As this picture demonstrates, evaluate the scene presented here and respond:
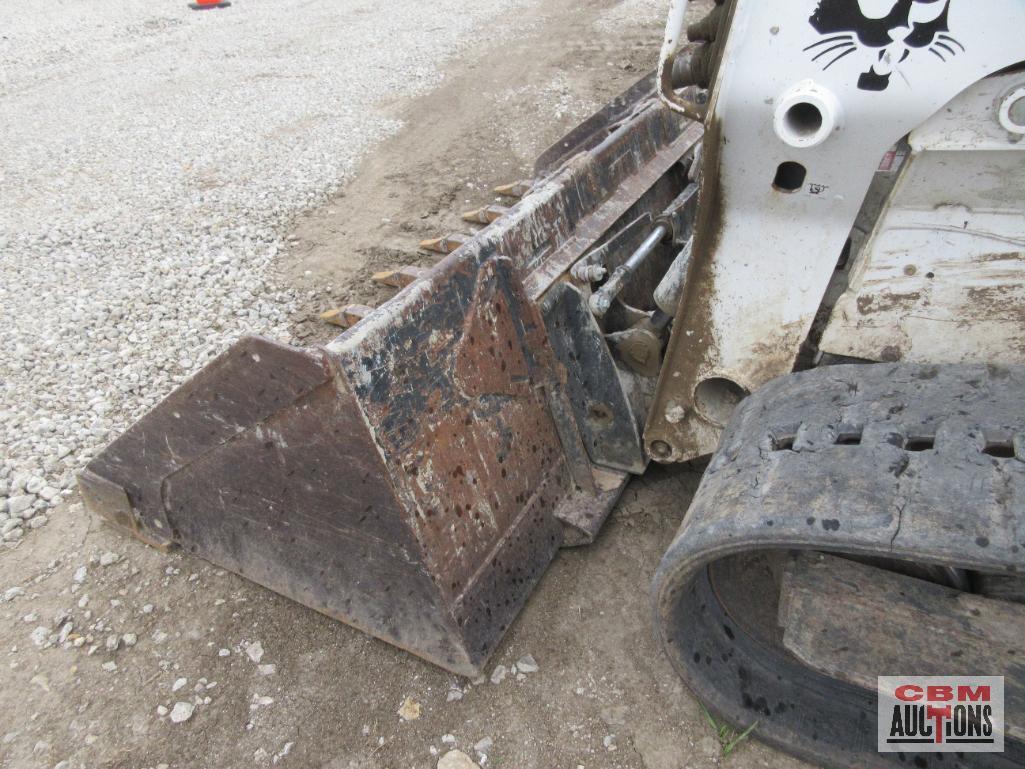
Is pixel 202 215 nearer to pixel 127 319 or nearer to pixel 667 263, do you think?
pixel 127 319

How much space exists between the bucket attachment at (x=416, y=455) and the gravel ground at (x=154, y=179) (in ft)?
4.22

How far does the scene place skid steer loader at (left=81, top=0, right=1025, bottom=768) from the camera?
4.77 ft

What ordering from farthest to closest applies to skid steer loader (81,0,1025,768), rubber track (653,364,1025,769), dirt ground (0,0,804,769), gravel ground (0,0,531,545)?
gravel ground (0,0,531,545) < dirt ground (0,0,804,769) < skid steer loader (81,0,1025,768) < rubber track (653,364,1025,769)

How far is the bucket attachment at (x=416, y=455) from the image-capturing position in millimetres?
1985

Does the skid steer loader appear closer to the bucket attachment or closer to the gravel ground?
the bucket attachment

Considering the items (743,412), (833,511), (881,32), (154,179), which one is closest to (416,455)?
(743,412)

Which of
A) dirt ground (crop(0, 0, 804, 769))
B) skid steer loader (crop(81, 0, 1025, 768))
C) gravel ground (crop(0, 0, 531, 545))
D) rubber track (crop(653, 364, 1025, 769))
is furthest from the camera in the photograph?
gravel ground (crop(0, 0, 531, 545))

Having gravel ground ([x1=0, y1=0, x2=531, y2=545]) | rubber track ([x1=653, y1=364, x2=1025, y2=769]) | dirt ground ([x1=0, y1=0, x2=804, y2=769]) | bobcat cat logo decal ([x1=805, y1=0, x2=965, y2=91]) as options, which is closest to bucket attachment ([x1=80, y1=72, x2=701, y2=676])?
dirt ground ([x1=0, y1=0, x2=804, y2=769])

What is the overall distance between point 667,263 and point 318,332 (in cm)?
201

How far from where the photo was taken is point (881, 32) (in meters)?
1.46

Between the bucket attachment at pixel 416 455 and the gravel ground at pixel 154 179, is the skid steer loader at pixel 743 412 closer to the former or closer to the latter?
the bucket attachment at pixel 416 455

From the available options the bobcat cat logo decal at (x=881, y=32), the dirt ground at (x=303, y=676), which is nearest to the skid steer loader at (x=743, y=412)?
the bobcat cat logo decal at (x=881, y=32)

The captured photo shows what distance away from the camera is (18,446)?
3.42 meters

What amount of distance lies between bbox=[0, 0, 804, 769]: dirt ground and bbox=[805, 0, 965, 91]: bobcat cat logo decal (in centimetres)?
167
